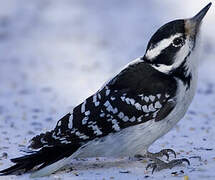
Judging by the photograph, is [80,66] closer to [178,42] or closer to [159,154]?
[159,154]

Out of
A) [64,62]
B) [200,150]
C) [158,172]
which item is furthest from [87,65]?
[158,172]

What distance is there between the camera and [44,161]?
4.75 meters

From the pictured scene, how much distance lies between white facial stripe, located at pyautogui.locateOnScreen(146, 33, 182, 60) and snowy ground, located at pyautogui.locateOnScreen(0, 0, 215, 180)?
90 centimetres

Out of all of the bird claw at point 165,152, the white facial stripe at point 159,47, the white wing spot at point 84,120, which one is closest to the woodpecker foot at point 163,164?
the bird claw at point 165,152

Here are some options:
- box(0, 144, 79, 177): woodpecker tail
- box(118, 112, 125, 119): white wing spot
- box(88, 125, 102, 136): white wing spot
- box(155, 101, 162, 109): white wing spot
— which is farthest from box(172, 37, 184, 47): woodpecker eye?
box(0, 144, 79, 177): woodpecker tail

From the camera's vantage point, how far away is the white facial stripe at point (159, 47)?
15.5 ft

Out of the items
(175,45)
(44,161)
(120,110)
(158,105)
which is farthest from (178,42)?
(44,161)

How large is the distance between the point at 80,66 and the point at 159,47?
4.66 m

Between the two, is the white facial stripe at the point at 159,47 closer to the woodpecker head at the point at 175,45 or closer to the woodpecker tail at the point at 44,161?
the woodpecker head at the point at 175,45

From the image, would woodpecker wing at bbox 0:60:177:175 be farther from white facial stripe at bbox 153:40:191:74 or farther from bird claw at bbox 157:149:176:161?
bird claw at bbox 157:149:176:161

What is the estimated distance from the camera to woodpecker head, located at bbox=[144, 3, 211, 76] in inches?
187

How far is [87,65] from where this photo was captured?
368 inches

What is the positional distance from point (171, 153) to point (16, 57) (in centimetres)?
499

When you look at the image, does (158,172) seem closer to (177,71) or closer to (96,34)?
(177,71)
